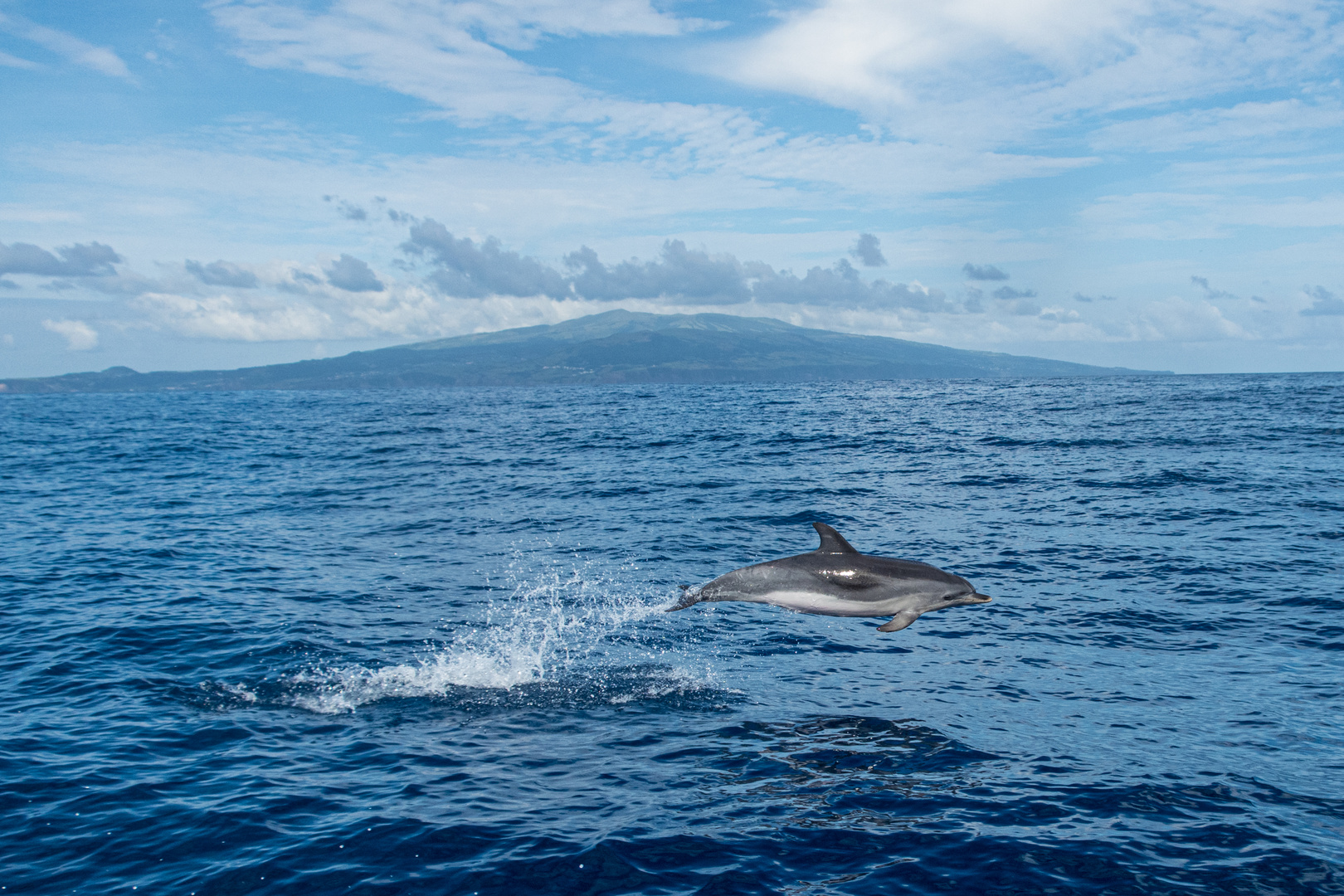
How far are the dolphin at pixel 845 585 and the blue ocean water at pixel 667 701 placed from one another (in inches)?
86.7

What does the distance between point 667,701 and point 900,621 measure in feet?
15.9

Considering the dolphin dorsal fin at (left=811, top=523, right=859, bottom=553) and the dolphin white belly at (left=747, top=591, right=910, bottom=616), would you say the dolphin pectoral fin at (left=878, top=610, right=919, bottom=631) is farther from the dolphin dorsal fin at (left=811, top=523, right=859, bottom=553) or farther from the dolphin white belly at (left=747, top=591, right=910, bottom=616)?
the dolphin dorsal fin at (left=811, top=523, right=859, bottom=553)

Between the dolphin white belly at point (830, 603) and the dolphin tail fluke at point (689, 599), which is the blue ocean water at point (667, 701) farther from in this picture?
the dolphin tail fluke at point (689, 599)

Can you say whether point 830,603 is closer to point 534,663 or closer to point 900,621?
point 900,621

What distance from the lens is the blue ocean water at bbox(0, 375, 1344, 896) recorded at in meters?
9.84

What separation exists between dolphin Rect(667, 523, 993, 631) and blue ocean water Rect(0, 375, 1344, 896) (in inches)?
86.7

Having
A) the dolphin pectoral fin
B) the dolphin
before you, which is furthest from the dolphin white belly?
the dolphin pectoral fin

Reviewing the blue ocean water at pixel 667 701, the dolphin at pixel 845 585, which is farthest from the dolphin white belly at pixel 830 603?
the blue ocean water at pixel 667 701

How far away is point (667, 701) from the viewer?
1475 centimetres

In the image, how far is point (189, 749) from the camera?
1295cm

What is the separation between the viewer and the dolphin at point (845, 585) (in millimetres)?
12609

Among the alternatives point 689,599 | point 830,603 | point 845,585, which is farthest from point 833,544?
point 689,599

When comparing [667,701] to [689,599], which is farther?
[667,701]

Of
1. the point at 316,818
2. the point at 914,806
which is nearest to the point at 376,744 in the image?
the point at 316,818
